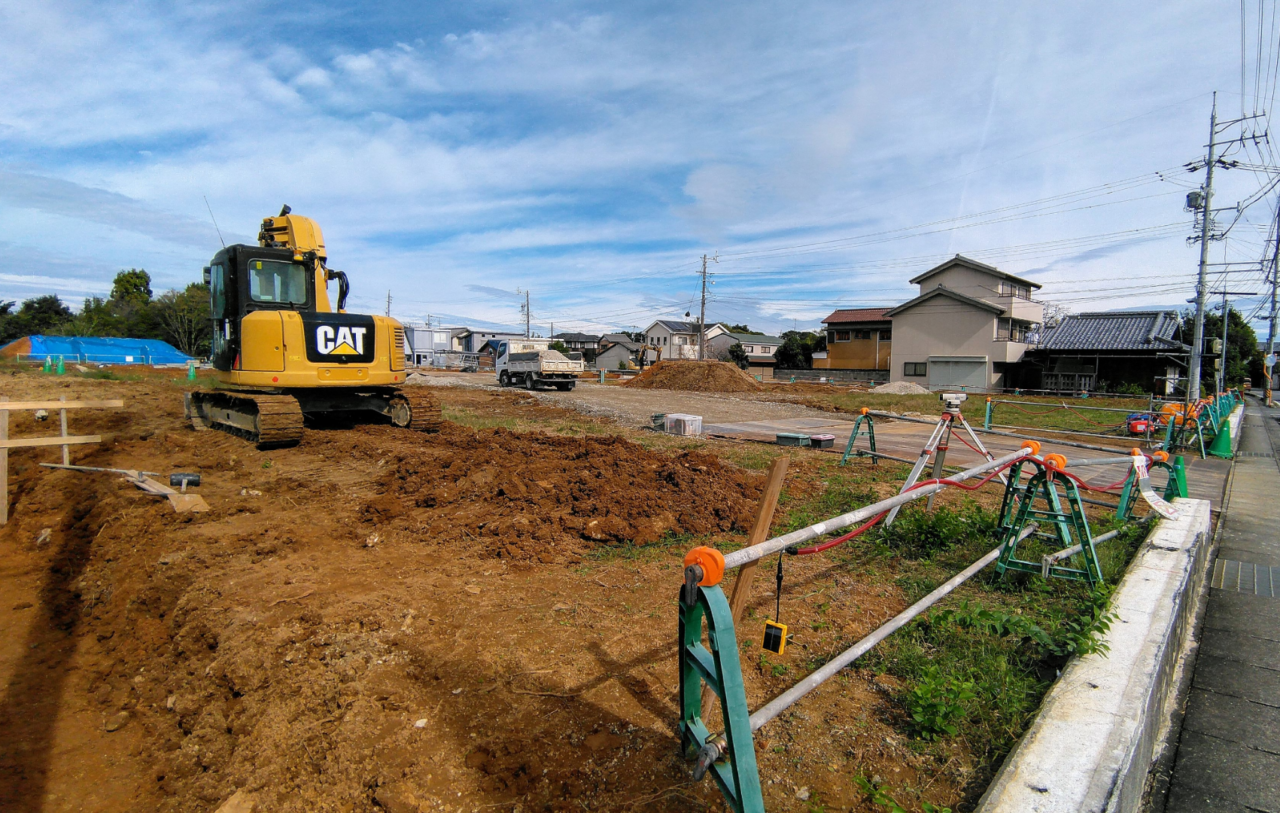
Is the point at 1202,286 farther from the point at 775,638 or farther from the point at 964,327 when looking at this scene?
the point at 775,638

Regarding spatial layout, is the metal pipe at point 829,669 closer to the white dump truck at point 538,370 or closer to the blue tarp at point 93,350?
the white dump truck at point 538,370

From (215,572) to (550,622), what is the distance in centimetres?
272

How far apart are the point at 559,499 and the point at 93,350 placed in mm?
50062

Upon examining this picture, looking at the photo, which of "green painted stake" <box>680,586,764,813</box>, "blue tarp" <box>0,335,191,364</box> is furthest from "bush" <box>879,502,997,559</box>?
"blue tarp" <box>0,335,191,364</box>

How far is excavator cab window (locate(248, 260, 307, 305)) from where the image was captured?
975cm

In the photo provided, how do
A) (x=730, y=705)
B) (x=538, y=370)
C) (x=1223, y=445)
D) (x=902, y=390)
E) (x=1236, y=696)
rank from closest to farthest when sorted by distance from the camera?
(x=730, y=705), (x=1236, y=696), (x=1223, y=445), (x=538, y=370), (x=902, y=390)

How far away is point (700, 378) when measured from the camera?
36.4 meters

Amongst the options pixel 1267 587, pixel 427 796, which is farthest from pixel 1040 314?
pixel 427 796

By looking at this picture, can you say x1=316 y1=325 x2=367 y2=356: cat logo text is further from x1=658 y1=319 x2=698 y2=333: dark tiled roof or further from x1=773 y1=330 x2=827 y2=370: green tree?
x1=658 y1=319 x2=698 y2=333: dark tiled roof

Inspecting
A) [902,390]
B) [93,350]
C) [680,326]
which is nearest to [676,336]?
[680,326]

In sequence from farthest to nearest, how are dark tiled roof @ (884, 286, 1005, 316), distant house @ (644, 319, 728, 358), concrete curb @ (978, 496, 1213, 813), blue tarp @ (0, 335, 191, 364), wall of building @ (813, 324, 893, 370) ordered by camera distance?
distant house @ (644, 319, 728, 358)
wall of building @ (813, 324, 893, 370)
blue tarp @ (0, 335, 191, 364)
dark tiled roof @ (884, 286, 1005, 316)
concrete curb @ (978, 496, 1213, 813)

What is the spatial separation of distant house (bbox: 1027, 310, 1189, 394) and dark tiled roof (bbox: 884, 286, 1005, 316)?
167 inches

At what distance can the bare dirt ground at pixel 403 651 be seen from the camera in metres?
2.41

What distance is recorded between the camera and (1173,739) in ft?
9.22
